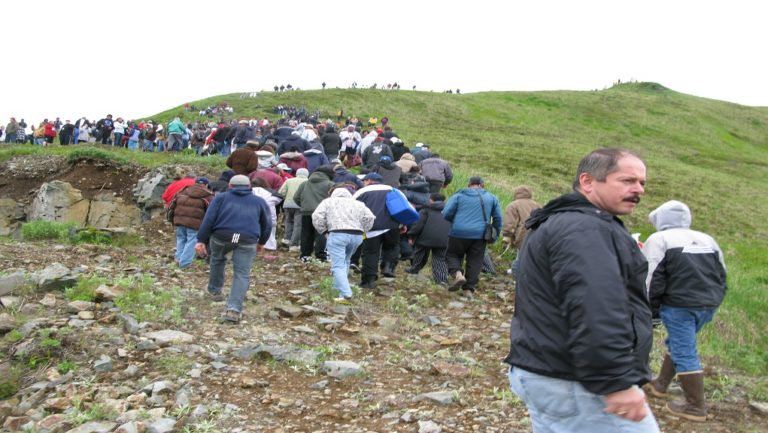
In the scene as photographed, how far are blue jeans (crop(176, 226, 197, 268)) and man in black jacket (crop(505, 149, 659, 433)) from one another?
359 inches

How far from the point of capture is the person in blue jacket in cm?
1102

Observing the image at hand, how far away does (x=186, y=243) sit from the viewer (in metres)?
11.6

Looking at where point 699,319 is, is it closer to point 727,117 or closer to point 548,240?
point 548,240

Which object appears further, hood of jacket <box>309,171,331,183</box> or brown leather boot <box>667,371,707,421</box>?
hood of jacket <box>309,171,331,183</box>

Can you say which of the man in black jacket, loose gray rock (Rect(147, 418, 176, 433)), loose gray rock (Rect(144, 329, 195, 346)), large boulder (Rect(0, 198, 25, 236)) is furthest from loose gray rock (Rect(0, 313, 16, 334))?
large boulder (Rect(0, 198, 25, 236))

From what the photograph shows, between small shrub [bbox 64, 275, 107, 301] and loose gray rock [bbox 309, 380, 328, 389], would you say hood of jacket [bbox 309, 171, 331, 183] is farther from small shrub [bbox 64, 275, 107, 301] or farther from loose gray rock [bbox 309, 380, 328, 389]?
loose gray rock [bbox 309, 380, 328, 389]

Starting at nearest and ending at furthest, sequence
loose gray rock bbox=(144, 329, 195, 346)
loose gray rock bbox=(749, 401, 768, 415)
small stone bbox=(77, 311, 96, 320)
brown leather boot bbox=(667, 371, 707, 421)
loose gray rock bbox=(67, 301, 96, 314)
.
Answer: brown leather boot bbox=(667, 371, 707, 421)
loose gray rock bbox=(749, 401, 768, 415)
loose gray rock bbox=(144, 329, 195, 346)
small stone bbox=(77, 311, 96, 320)
loose gray rock bbox=(67, 301, 96, 314)

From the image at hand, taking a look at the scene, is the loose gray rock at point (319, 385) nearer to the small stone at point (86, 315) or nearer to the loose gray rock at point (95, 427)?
the loose gray rock at point (95, 427)

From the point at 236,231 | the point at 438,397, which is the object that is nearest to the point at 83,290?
the point at 236,231

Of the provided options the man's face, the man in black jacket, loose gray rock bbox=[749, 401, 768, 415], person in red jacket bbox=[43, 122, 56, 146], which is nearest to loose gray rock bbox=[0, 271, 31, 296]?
the man in black jacket

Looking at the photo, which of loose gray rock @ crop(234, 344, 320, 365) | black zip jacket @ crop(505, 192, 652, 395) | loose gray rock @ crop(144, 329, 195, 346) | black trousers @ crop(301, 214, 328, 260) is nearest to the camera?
black zip jacket @ crop(505, 192, 652, 395)

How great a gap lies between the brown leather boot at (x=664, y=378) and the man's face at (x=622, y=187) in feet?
14.4

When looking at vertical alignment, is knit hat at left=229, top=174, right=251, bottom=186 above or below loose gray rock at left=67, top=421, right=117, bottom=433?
above

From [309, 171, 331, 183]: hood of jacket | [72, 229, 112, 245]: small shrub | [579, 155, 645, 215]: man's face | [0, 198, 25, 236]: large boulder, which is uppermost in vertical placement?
[579, 155, 645, 215]: man's face
